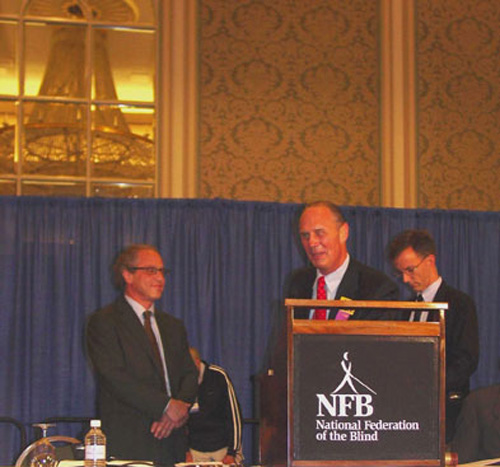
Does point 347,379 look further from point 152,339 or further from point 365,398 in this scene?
point 152,339

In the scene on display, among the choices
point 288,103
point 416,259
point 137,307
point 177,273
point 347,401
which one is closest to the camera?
point 347,401

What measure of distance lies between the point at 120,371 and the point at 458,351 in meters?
1.58

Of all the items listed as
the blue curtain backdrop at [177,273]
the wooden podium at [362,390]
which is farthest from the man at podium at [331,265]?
the blue curtain backdrop at [177,273]

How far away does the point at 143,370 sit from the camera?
13.7ft

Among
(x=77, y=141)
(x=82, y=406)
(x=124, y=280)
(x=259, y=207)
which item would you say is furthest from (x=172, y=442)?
(x=77, y=141)

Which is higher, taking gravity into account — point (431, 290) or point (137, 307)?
point (431, 290)

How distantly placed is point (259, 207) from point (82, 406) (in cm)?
190

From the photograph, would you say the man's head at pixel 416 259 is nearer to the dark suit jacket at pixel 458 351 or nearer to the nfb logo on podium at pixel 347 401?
the dark suit jacket at pixel 458 351

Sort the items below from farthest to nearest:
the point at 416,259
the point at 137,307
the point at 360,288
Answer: the point at 137,307, the point at 416,259, the point at 360,288

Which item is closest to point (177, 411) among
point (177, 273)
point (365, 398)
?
point (177, 273)

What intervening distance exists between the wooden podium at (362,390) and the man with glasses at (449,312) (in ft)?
6.69

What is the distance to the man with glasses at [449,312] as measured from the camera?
3949mm

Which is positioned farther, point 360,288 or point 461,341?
point 461,341

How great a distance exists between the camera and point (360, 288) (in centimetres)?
254
